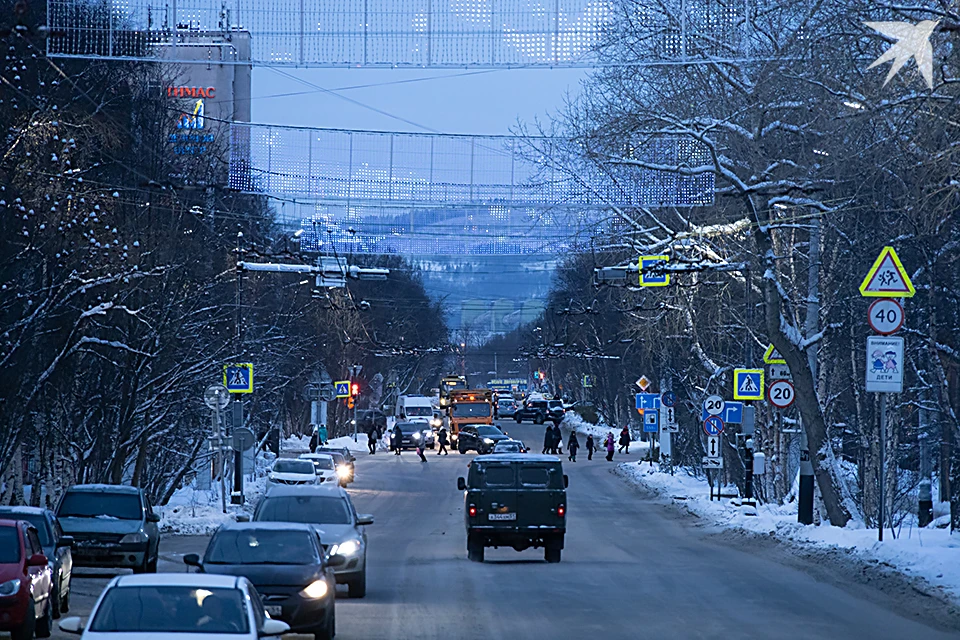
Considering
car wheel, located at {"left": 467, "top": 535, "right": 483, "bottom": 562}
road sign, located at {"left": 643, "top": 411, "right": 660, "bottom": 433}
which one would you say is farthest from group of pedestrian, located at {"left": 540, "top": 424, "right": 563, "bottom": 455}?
car wheel, located at {"left": 467, "top": 535, "right": 483, "bottom": 562}

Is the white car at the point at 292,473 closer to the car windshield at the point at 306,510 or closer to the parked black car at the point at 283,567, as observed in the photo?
the car windshield at the point at 306,510

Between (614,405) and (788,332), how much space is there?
71.4 meters

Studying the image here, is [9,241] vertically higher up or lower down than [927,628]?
Answer: higher up

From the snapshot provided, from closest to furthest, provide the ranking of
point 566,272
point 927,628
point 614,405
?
point 927,628
point 566,272
point 614,405

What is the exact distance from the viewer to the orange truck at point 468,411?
270ft

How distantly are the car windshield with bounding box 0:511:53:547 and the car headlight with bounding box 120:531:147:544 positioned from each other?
407cm

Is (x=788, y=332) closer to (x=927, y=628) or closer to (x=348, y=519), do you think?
(x=348, y=519)

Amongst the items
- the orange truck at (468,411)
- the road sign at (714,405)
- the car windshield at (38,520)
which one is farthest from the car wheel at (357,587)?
the orange truck at (468,411)

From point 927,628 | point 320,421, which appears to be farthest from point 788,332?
point 320,421

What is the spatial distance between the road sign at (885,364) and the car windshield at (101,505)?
1211 centimetres

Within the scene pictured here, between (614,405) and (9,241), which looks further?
(614,405)

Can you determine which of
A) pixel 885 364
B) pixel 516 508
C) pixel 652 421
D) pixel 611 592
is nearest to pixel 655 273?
pixel 516 508

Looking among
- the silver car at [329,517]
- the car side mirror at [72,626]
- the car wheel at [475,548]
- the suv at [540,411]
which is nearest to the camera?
the car side mirror at [72,626]

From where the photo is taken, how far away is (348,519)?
798 inches
